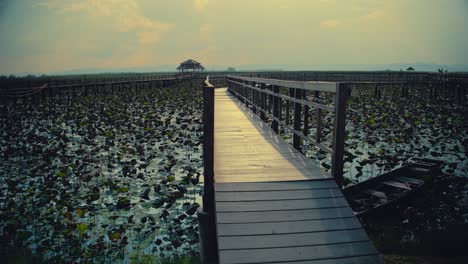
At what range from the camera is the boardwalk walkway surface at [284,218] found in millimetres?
2811

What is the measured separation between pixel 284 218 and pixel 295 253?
1.41ft

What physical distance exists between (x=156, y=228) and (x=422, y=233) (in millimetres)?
3688

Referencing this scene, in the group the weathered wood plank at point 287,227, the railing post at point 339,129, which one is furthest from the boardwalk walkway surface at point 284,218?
the railing post at point 339,129

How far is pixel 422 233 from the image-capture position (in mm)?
4766

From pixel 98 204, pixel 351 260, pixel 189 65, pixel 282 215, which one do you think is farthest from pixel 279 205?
pixel 189 65

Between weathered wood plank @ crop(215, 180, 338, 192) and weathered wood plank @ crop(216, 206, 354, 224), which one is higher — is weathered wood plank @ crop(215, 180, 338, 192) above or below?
above

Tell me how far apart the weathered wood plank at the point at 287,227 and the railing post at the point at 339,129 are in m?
0.66

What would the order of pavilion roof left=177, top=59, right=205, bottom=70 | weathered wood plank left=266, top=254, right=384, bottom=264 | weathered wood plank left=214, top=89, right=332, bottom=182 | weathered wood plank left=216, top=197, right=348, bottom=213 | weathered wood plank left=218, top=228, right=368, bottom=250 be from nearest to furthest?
weathered wood plank left=266, top=254, right=384, bottom=264
weathered wood plank left=218, top=228, right=368, bottom=250
weathered wood plank left=216, top=197, right=348, bottom=213
weathered wood plank left=214, top=89, right=332, bottom=182
pavilion roof left=177, top=59, right=205, bottom=70

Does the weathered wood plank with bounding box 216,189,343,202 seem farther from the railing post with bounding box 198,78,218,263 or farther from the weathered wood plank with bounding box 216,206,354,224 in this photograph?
the railing post with bounding box 198,78,218,263

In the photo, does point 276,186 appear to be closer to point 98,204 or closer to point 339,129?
point 339,129

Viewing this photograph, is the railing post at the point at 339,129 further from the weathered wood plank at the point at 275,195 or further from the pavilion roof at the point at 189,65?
the pavilion roof at the point at 189,65

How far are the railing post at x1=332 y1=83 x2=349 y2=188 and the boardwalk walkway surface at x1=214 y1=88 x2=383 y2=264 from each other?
140 mm

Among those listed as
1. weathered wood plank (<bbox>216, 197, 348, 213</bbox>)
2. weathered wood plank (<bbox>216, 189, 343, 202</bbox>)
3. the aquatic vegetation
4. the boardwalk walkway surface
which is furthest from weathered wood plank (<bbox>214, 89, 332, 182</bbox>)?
the aquatic vegetation

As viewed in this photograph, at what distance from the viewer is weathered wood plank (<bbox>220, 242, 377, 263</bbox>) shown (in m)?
2.76
